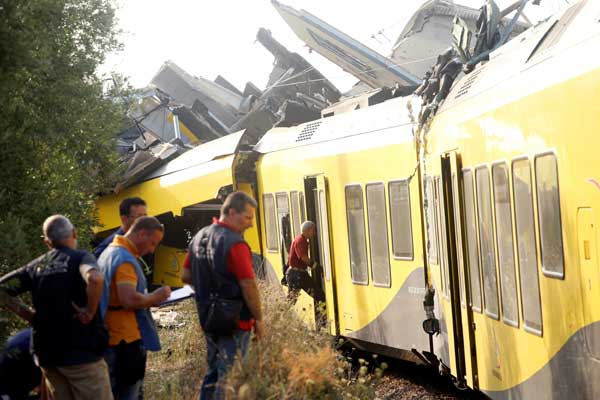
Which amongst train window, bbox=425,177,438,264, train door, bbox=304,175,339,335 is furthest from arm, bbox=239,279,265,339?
train door, bbox=304,175,339,335

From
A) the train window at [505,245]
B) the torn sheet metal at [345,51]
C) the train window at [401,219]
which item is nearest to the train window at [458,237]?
the train window at [505,245]

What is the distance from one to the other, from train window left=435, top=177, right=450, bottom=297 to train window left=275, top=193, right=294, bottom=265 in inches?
212

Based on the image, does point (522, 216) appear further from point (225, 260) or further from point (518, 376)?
point (225, 260)

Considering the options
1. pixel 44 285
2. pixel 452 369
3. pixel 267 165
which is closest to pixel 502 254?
pixel 452 369

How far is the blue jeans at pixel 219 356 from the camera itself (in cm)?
740

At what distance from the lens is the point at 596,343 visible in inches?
224

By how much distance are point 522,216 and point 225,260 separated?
1944mm

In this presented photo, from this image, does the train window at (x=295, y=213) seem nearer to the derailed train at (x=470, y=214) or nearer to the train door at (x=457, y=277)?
the derailed train at (x=470, y=214)

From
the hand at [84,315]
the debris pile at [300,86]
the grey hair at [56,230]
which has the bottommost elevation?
the hand at [84,315]

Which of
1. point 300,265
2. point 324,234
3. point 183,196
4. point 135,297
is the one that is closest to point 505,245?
point 135,297

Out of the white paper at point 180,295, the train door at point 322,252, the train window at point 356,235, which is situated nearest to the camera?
the white paper at point 180,295

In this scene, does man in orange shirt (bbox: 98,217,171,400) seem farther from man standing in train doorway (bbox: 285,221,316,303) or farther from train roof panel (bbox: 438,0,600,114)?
man standing in train doorway (bbox: 285,221,316,303)

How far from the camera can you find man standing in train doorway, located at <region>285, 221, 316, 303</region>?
13.8 metres

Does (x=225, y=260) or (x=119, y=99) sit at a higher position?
(x=119, y=99)
